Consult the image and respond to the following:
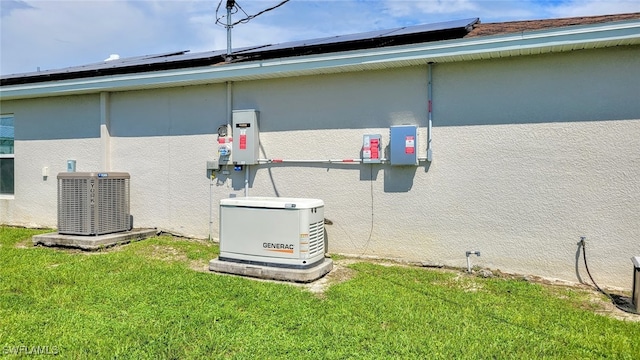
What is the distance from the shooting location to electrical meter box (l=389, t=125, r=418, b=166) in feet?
17.5

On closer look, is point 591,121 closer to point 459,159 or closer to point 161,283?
point 459,159

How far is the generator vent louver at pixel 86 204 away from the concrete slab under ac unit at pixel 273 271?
92.9 inches

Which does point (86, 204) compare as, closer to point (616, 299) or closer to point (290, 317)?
point (290, 317)

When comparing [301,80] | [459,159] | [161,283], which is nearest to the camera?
[161,283]

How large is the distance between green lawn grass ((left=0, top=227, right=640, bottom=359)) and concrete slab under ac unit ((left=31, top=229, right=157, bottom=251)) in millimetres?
844

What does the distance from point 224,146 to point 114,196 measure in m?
1.92

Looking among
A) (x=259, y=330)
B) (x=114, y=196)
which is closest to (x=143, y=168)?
(x=114, y=196)

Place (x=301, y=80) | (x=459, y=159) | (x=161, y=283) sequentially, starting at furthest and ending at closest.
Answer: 1. (x=301, y=80)
2. (x=459, y=159)
3. (x=161, y=283)

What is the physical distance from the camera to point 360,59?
5352 mm

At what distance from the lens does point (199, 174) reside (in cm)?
674

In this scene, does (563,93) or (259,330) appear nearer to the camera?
(259,330)

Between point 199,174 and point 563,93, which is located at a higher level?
point 563,93

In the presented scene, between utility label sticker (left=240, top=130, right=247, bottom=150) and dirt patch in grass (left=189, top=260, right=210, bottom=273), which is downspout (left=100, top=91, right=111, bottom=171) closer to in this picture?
utility label sticker (left=240, top=130, right=247, bottom=150)

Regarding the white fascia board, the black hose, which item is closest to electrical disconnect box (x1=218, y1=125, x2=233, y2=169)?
the white fascia board
